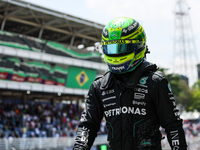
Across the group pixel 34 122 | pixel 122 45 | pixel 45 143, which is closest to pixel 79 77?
pixel 34 122

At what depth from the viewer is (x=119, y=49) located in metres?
2.33

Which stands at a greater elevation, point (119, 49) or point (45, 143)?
point (119, 49)

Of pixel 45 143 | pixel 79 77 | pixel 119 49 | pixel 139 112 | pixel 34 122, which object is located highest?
pixel 79 77

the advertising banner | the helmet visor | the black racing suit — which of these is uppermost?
the advertising banner

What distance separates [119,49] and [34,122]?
21026 millimetres

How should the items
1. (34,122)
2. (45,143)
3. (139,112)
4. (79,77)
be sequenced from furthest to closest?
(79,77) < (34,122) < (45,143) < (139,112)

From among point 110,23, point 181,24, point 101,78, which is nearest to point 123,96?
point 101,78

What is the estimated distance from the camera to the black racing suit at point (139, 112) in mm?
2207

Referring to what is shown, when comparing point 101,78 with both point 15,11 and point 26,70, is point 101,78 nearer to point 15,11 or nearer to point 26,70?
point 26,70

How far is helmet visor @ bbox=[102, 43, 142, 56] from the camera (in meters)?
2.34

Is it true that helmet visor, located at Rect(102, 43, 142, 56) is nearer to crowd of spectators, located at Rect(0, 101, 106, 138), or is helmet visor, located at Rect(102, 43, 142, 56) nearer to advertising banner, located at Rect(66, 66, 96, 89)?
crowd of spectators, located at Rect(0, 101, 106, 138)

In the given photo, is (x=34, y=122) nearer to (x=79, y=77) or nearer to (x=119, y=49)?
(x=79, y=77)

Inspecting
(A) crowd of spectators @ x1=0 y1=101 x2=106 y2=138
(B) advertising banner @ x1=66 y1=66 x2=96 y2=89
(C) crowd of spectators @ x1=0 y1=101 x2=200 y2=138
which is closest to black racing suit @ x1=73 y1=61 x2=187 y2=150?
(C) crowd of spectators @ x1=0 y1=101 x2=200 y2=138

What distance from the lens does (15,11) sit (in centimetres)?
2777
